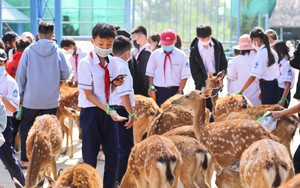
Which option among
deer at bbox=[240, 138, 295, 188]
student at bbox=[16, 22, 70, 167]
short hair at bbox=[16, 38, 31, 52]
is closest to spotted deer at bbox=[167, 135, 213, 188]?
deer at bbox=[240, 138, 295, 188]

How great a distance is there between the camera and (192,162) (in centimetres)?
790

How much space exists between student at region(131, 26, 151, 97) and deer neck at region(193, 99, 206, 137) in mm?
1707

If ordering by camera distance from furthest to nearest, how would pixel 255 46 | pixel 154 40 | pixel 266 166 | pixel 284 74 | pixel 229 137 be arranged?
1. pixel 154 40
2. pixel 284 74
3. pixel 255 46
4. pixel 229 137
5. pixel 266 166

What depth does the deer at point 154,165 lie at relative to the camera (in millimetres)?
7230

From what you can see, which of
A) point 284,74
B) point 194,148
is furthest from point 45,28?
point 284,74

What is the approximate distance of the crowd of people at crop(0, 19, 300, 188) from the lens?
24.6ft

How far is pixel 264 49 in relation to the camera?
11109mm

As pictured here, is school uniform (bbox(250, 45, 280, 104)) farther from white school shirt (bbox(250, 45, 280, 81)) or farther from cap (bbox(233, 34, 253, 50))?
cap (bbox(233, 34, 253, 50))

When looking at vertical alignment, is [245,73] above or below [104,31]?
below

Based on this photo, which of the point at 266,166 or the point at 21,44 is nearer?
the point at 266,166

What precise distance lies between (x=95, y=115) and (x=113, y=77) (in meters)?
0.42

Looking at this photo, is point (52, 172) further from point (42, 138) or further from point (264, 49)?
point (264, 49)

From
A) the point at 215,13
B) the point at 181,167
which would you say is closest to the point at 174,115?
the point at 181,167

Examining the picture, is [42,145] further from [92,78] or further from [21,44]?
[21,44]
